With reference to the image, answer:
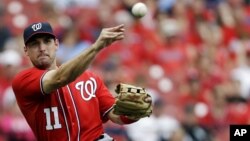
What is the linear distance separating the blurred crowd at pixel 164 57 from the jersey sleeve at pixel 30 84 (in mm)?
4192

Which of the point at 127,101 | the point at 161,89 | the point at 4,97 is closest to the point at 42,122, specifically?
the point at 127,101

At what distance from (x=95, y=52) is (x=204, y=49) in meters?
7.83

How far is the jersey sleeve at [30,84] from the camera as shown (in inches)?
240

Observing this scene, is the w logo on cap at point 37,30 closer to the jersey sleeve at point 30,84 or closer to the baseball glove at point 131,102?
the jersey sleeve at point 30,84

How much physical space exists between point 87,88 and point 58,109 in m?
0.34

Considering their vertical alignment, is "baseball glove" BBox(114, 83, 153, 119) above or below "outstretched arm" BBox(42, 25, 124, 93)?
below

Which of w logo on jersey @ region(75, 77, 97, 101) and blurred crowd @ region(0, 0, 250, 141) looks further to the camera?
blurred crowd @ region(0, 0, 250, 141)

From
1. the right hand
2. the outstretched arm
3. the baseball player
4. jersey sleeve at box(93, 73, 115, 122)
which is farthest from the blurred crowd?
the right hand

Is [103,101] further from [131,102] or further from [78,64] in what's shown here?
[78,64]

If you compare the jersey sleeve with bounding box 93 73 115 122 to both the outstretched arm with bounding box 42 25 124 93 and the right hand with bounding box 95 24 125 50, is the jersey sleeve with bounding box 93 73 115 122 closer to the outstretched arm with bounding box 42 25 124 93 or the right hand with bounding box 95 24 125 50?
the outstretched arm with bounding box 42 25 124 93

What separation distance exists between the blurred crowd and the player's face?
4.27 m

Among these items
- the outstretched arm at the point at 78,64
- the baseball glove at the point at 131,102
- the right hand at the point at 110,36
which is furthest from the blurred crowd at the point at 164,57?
the right hand at the point at 110,36

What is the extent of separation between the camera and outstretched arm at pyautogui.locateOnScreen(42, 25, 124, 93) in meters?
5.67

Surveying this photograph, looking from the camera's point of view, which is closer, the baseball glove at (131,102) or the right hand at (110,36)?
the right hand at (110,36)
